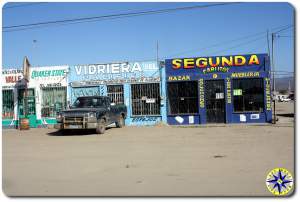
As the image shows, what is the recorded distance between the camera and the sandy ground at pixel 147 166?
283 inches

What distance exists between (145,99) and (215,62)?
4673 millimetres

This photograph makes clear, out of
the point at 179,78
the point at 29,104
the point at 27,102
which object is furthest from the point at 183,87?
the point at 27,102

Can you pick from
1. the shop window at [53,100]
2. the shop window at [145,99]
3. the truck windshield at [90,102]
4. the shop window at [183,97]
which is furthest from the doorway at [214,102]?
the shop window at [53,100]

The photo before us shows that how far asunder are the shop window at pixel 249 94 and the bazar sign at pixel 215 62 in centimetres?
103

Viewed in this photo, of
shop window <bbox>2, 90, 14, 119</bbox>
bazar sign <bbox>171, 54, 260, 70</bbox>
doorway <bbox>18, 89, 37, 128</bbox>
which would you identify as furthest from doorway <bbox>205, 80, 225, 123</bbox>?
shop window <bbox>2, 90, 14, 119</bbox>

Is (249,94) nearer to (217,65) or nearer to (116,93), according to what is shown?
(217,65)

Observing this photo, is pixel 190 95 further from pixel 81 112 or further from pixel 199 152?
pixel 199 152

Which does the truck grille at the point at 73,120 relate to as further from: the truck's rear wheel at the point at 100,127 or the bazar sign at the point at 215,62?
the bazar sign at the point at 215,62

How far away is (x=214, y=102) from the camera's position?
2186 cm

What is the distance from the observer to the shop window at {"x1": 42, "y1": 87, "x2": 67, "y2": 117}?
78.9 feet

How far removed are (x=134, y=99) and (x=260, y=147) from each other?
11.7 metres

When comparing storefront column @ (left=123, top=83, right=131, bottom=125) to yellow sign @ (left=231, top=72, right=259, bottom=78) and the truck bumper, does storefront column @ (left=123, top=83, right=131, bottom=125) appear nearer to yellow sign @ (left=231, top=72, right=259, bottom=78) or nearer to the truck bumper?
the truck bumper

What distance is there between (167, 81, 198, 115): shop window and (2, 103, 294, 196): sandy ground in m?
7.31

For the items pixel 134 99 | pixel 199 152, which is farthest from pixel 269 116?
pixel 199 152
